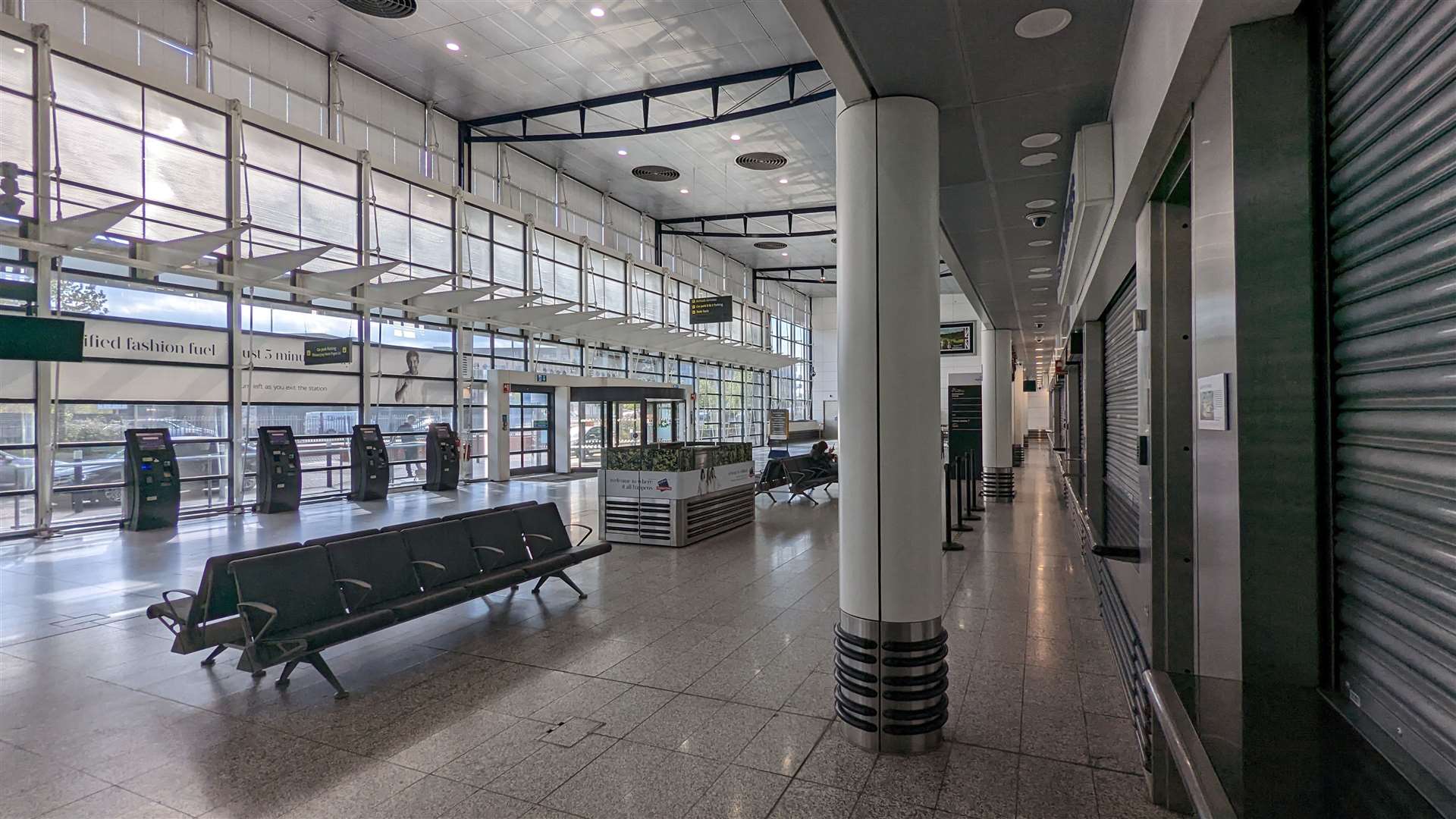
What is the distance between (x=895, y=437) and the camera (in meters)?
3.52

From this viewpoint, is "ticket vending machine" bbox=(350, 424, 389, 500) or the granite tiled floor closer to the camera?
the granite tiled floor

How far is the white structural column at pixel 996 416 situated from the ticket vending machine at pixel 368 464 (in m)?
12.2

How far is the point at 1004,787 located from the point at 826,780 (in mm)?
783

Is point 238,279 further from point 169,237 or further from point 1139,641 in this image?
point 1139,641

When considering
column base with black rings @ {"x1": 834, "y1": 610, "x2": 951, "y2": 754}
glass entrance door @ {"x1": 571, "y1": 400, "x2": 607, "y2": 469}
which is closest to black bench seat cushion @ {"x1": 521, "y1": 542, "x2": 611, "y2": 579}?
column base with black rings @ {"x1": 834, "y1": 610, "x2": 951, "y2": 754}

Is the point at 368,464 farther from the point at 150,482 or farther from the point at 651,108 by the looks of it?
the point at 651,108

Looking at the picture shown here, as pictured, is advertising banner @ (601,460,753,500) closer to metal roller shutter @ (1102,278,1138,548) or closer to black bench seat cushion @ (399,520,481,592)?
black bench seat cushion @ (399,520,481,592)

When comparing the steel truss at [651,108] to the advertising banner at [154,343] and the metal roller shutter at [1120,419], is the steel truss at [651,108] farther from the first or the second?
the metal roller shutter at [1120,419]

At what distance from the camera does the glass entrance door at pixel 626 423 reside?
853 inches

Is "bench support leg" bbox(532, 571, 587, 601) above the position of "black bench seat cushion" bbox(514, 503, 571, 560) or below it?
below

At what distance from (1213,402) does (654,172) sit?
63.0 ft

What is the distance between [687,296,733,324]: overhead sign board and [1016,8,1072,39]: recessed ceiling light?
52.8 ft

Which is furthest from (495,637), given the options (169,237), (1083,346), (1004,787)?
(169,237)

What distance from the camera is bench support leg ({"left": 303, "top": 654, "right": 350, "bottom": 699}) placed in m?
4.19
